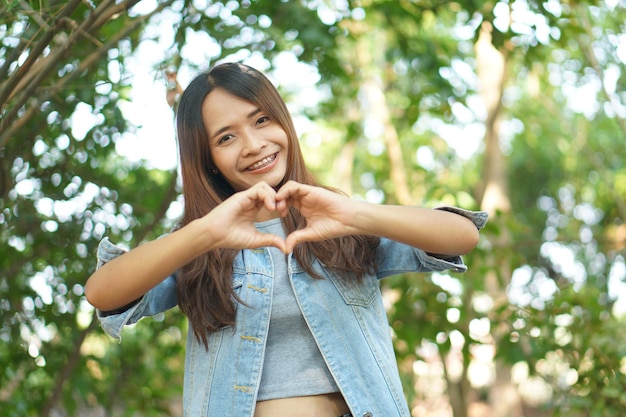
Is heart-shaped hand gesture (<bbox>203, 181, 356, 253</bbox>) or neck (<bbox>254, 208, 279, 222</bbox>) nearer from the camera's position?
heart-shaped hand gesture (<bbox>203, 181, 356, 253</bbox>)

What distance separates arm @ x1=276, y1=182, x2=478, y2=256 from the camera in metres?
1.55

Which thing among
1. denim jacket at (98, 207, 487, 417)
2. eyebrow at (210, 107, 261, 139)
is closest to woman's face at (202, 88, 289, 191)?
eyebrow at (210, 107, 261, 139)

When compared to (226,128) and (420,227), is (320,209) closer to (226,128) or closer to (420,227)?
(420,227)

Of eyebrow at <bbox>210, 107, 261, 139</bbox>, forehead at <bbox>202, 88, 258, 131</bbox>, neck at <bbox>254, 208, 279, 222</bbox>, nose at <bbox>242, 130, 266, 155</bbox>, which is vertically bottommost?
neck at <bbox>254, 208, 279, 222</bbox>

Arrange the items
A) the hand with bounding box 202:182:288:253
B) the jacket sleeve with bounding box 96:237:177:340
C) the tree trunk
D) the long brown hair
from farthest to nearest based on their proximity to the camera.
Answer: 1. the tree trunk
2. the long brown hair
3. the jacket sleeve with bounding box 96:237:177:340
4. the hand with bounding box 202:182:288:253

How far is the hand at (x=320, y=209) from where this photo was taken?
1551 millimetres

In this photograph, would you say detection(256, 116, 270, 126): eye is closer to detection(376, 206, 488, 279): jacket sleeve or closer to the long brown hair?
the long brown hair

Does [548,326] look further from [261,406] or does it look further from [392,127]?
[392,127]

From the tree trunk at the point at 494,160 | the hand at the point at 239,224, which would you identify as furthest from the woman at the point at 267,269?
the tree trunk at the point at 494,160

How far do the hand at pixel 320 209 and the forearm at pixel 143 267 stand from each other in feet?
0.52

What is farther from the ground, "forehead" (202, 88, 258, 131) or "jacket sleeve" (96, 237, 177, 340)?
"forehead" (202, 88, 258, 131)

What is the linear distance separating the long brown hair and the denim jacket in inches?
1.1

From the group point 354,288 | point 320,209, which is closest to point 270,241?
point 320,209

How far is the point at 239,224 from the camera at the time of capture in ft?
5.13
